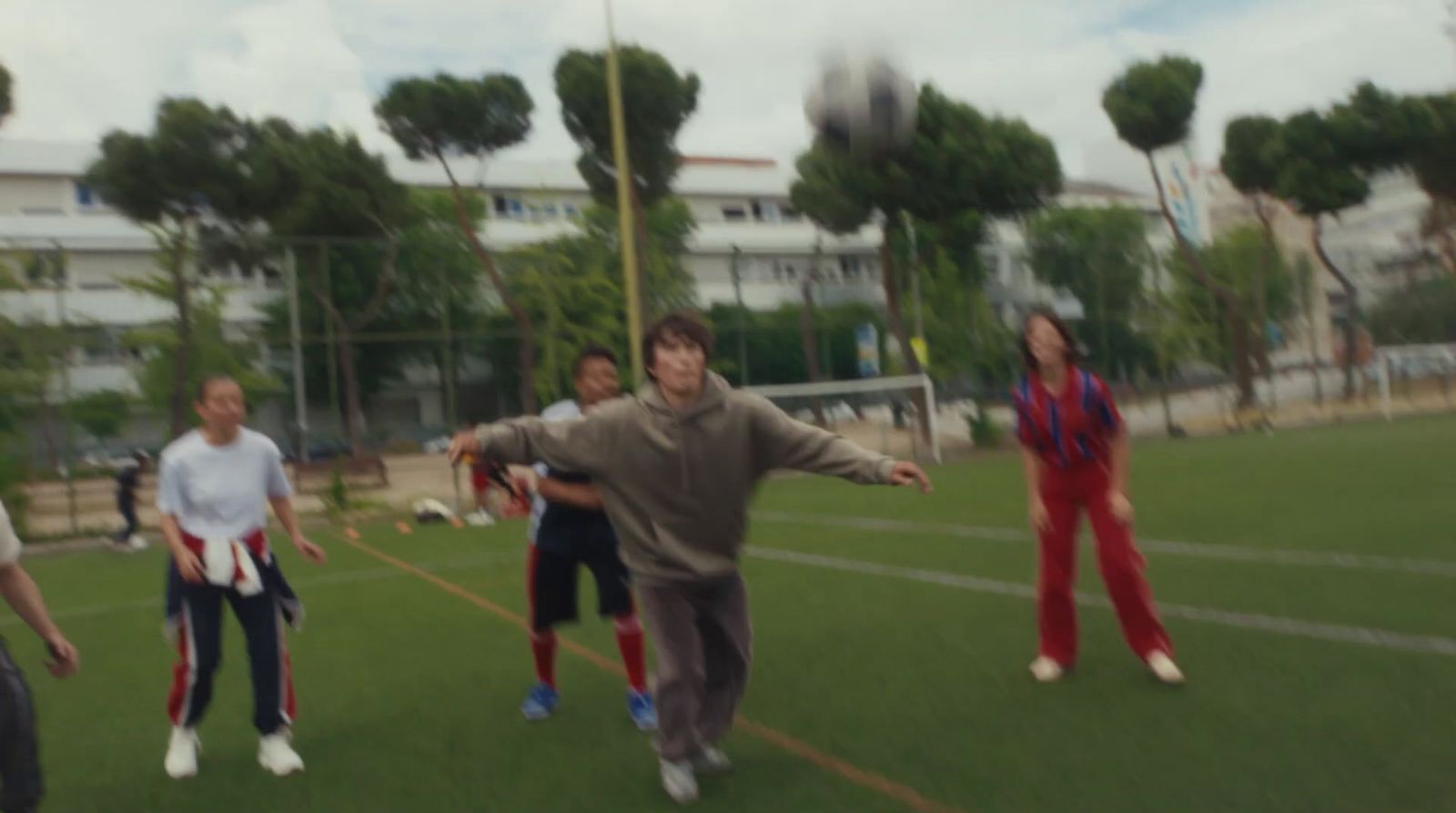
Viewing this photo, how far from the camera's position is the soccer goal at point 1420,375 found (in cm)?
3291

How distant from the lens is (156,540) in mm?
18781

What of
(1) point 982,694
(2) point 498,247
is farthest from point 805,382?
(1) point 982,694

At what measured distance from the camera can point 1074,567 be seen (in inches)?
247

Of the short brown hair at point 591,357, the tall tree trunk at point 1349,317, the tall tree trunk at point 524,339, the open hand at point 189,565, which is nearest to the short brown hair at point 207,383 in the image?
the open hand at point 189,565

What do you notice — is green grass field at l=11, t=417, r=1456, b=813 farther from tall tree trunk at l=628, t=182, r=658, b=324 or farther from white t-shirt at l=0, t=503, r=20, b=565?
tall tree trunk at l=628, t=182, r=658, b=324

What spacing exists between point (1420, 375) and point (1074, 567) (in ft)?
103

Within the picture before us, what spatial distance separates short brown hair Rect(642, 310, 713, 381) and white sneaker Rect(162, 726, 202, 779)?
267 cm

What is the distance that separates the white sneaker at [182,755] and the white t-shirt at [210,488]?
91cm

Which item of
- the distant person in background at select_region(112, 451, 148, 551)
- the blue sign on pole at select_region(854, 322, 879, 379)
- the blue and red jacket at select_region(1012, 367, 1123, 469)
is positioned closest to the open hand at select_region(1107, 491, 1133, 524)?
the blue and red jacket at select_region(1012, 367, 1123, 469)

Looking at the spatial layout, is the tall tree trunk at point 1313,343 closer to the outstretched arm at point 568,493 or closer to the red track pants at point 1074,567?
the red track pants at point 1074,567

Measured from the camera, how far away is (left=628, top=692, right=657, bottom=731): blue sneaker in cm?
593

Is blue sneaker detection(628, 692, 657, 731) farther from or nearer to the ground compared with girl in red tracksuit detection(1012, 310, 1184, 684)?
nearer to the ground

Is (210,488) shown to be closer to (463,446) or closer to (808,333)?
(463,446)

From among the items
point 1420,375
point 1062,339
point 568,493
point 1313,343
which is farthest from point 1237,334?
point 568,493
